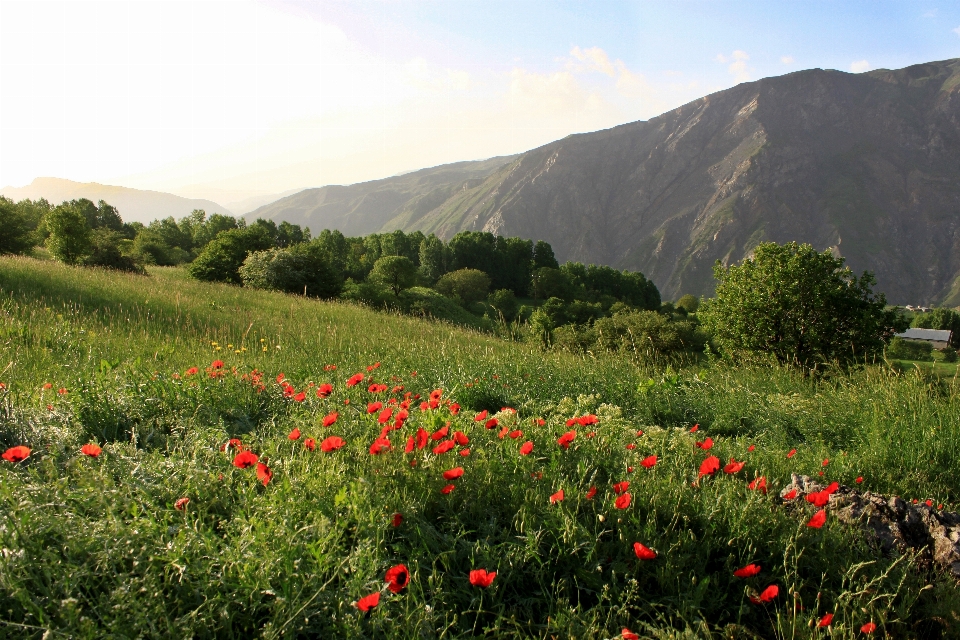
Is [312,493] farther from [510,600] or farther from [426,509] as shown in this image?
[510,600]

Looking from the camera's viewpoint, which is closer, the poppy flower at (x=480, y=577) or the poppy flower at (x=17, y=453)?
the poppy flower at (x=480, y=577)

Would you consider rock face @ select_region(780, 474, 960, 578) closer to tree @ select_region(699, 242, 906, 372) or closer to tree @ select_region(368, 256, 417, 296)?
tree @ select_region(699, 242, 906, 372)

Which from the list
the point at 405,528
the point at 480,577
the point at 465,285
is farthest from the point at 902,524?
the point at 465,285

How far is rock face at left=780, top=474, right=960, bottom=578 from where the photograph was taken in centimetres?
278

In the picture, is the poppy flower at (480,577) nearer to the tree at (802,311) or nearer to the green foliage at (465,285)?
the tree at (802,311)

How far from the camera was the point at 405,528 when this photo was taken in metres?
2.52

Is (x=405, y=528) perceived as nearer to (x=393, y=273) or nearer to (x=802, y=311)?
(x=802, y=311)

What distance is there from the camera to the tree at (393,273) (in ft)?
193

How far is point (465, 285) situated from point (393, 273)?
17743 mm

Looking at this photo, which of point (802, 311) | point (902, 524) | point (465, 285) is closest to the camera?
point (902, 524)

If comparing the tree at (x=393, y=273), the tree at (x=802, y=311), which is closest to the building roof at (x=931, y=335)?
the tree at (x=393, y=273)

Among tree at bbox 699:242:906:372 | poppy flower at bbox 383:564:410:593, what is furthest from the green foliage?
poppy flower at bbox 383:564:410:593

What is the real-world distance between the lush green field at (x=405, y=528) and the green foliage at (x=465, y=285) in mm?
69805

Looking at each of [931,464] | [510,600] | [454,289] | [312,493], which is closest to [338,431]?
[312,493]
